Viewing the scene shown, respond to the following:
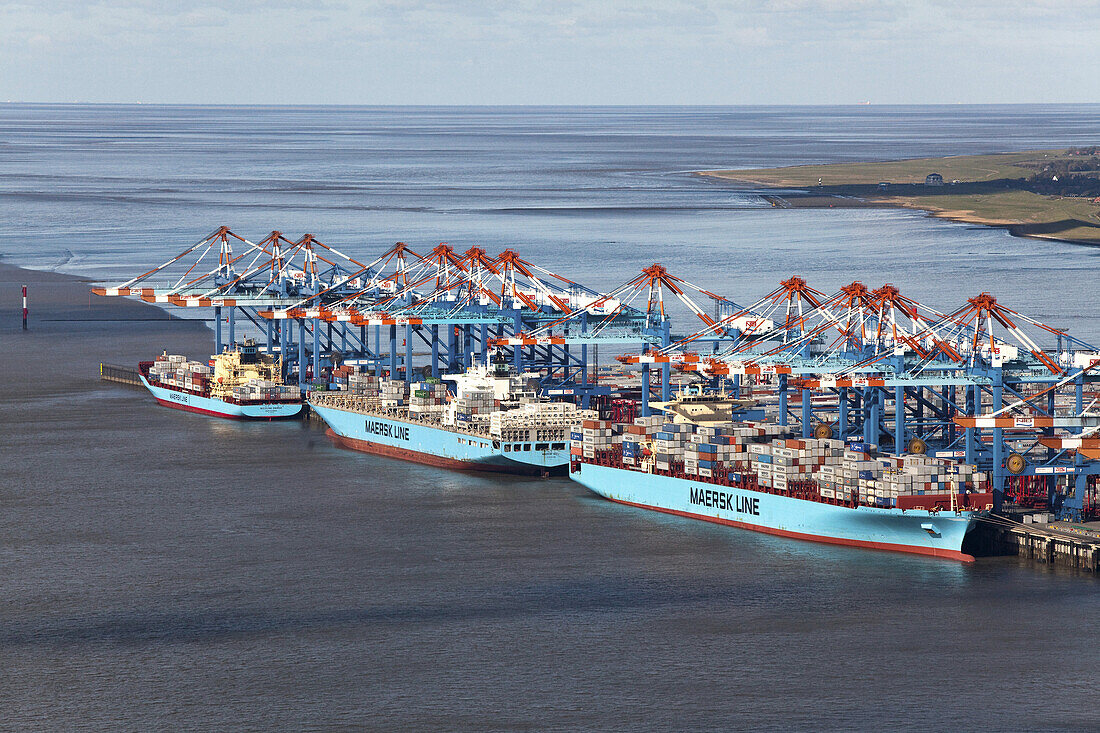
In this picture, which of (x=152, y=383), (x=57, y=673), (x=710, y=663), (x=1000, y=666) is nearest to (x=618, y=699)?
(x=710, y=663)

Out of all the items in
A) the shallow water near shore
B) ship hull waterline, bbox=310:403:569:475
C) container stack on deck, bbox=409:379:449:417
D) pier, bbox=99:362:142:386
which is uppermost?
pier, bbox=99:362:142:386

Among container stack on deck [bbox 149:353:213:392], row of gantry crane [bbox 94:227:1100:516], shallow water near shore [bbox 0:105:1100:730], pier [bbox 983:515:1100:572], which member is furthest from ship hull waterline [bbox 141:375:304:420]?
pier [bbox 983:515:1100:572]

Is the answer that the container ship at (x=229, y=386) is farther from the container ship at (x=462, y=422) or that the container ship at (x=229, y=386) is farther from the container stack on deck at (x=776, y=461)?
the container stack on deck at (x=776, y=461)

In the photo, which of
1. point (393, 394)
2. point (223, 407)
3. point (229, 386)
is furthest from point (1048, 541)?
point (229, 386)

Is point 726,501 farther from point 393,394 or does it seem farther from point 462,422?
point 393,394

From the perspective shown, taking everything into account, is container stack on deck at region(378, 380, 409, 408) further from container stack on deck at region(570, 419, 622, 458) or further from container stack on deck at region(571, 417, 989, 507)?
container stack on deck at region(570, 419, 622, 458)

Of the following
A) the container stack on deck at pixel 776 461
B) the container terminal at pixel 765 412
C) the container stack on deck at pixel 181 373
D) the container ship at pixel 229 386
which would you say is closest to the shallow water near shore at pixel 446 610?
the container terminal at pixel 765 412
